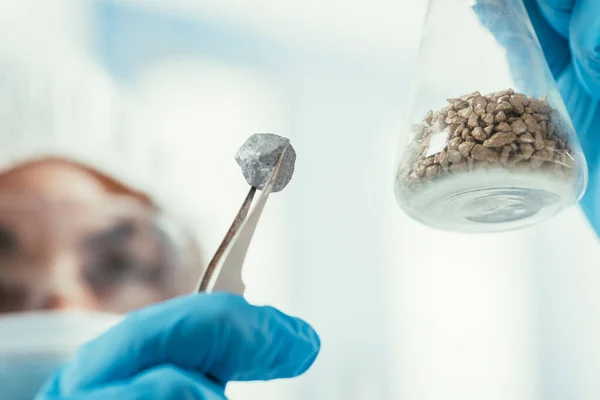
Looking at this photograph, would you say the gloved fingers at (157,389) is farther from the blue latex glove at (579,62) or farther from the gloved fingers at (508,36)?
the blue latex glove at (579,62)

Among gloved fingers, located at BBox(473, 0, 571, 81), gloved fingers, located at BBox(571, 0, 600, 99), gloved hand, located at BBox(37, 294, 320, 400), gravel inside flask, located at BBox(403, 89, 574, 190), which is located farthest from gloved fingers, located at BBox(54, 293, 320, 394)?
gloved fingers, located at BBox(571, 0, 600, 99)

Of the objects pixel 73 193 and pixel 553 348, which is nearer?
pixel 73 193

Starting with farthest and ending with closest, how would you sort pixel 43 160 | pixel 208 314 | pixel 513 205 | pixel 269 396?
pixel 269 396 → pixel 43 160 → pixel 513 205 → pixel 208 314

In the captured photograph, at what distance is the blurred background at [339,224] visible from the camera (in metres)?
1.03

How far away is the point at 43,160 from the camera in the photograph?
760mm

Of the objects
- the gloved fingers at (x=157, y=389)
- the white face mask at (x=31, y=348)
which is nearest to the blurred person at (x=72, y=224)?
the white face mask at (x=31, y=348)

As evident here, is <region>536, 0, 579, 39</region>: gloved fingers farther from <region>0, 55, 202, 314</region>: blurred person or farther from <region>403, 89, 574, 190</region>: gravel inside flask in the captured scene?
<region>0, 55, 202, 314</region>: blurred person

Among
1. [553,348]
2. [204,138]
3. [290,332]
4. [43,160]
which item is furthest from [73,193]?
[553,348]

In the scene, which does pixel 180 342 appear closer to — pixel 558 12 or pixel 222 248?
pixel 222 248

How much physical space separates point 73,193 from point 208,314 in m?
0.46

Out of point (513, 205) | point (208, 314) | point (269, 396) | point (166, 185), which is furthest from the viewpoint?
point (269, 396)

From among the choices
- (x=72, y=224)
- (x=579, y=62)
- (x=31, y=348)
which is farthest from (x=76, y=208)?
(x=579, y=62)

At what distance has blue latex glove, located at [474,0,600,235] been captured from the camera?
677 millimetres

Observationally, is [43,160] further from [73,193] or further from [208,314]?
[208,314]
